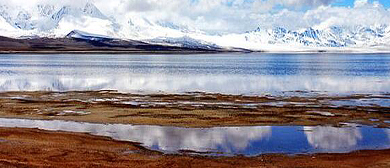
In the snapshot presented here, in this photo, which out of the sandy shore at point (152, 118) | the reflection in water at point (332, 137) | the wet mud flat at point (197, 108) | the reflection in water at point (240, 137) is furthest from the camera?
the wet mud flat at point (197, 108)

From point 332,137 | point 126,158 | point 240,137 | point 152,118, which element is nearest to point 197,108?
point 152,118

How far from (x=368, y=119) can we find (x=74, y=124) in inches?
806

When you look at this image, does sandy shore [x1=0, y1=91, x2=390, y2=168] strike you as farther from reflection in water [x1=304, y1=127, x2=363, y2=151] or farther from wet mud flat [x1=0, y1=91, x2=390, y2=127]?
reflection in water [x1=304, y1=127, x2=363, y2=151]

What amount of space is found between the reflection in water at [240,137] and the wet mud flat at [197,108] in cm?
199

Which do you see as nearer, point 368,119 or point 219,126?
Result: point 219,126

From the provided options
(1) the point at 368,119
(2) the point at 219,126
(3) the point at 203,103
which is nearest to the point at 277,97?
(3) the point at 203,103

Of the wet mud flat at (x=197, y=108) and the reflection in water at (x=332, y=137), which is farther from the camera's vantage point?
the wet mud flat at (x=197, y=108)

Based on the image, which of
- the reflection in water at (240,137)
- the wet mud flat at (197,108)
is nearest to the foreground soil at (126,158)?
the reflection in water at (240,137)

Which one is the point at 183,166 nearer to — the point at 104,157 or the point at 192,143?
the point at 104,157

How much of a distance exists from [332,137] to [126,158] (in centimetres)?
1301

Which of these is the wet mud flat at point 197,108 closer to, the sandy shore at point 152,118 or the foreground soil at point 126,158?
the sandy shore at point 152,118

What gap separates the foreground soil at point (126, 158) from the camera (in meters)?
A: 23.8

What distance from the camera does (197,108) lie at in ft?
148

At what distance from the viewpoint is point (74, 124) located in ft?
120
